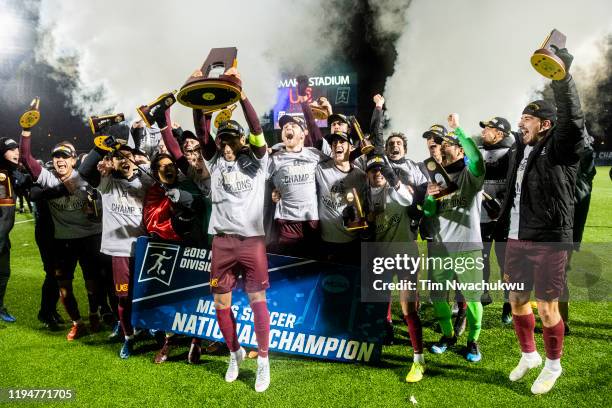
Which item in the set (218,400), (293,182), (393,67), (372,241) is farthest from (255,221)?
(393,67)

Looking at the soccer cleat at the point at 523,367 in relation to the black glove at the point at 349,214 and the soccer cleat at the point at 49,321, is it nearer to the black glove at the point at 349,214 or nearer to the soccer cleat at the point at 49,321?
the black glove at the point at 349,214

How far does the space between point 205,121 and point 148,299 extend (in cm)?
200

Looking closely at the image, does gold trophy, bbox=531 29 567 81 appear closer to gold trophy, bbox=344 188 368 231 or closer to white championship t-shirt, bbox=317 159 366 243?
gold trophy, bbox=344 188 368 231

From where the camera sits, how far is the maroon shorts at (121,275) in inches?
170

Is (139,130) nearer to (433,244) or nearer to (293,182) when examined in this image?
(293,182)

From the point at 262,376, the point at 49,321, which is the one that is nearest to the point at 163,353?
the point at 262,376

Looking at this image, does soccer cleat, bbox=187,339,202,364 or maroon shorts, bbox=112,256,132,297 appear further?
maroon shorts, bbox=112,256,132,297

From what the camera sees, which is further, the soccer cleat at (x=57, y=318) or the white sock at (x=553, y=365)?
the soccer cleat at (x=57, y=318)

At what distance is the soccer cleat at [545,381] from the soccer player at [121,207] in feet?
12.5

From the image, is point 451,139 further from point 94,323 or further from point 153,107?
point 94,323

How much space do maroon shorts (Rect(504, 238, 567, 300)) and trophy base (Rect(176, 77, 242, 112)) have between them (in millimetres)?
2705

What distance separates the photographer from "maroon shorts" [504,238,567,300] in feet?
11.0

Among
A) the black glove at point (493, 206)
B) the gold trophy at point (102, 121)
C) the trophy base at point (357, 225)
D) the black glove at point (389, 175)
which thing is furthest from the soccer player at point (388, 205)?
the gold trophy at point (102, 121)

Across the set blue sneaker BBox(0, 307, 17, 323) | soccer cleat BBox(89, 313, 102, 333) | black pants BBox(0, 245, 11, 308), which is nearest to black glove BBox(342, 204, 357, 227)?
soccer cleat BBox(89, 313, 102, 333)
